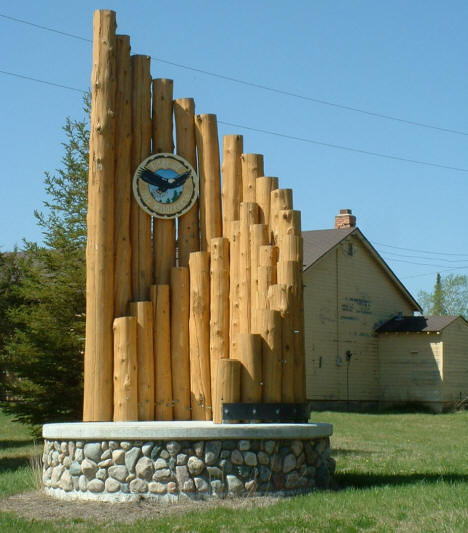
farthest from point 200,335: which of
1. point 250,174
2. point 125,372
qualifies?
point 250,174

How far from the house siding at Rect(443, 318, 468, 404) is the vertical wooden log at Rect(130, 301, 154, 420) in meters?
21.8

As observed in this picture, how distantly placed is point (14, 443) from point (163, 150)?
989cm

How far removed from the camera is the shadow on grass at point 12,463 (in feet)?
44.1

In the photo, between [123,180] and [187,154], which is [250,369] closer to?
[123,180]

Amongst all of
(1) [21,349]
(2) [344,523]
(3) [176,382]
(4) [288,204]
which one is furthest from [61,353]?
(2) [344,523]

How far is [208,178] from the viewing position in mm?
11438

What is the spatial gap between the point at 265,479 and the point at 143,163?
4.53 metres

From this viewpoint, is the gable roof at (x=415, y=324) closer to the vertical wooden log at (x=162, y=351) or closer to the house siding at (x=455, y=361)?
the house siding at (x=455, y=361)

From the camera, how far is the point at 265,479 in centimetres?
890

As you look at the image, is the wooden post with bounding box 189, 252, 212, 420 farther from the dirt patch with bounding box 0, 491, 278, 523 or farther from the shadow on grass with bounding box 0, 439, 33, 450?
the shadow on grass with bounding box 0, 439, 33, 450

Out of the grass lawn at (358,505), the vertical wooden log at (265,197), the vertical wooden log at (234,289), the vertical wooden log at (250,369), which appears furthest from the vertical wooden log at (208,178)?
the grass lawn at (358,505)

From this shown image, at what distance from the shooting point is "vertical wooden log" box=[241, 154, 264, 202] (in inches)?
438

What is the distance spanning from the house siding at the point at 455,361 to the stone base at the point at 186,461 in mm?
22509

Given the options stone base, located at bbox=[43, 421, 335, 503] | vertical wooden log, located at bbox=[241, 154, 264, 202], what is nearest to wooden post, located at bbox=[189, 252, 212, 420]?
vertical wooden log, located at bbox=[241, 154, 264, 202]
